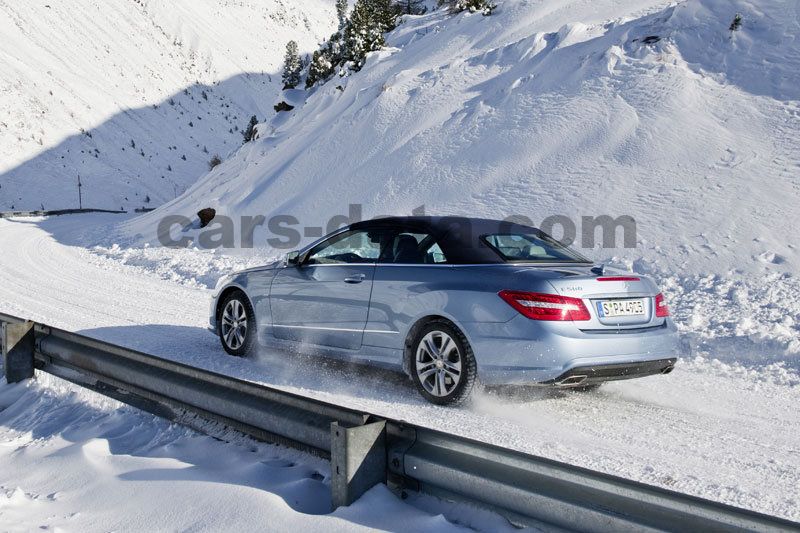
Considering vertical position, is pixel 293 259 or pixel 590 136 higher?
pixel 590 136

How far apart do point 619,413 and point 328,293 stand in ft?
8.74

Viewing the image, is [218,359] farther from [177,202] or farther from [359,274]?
[177,202]

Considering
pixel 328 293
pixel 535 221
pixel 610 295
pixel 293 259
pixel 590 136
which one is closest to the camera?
pixel 610 295

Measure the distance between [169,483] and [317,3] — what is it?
16763 cm

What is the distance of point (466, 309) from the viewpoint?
5.49 meters

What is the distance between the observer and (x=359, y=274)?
21.0ft

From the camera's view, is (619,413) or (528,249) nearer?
(619,413)

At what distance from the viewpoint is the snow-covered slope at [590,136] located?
12.3 meters

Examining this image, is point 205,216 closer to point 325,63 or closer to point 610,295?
point 325,63

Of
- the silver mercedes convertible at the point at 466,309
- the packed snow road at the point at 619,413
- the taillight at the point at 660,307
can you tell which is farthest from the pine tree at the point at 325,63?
the taillight at the point at 660,307

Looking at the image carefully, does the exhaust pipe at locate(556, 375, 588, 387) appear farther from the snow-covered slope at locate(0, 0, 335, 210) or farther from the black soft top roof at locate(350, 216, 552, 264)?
the snow-covered slope at locate(0, 0, 335, 210)

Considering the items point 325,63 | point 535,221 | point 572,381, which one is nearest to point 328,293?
point 572,381

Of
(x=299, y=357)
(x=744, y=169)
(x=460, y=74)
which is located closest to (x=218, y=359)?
(x=299, y=357)

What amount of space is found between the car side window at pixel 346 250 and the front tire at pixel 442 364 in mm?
976
